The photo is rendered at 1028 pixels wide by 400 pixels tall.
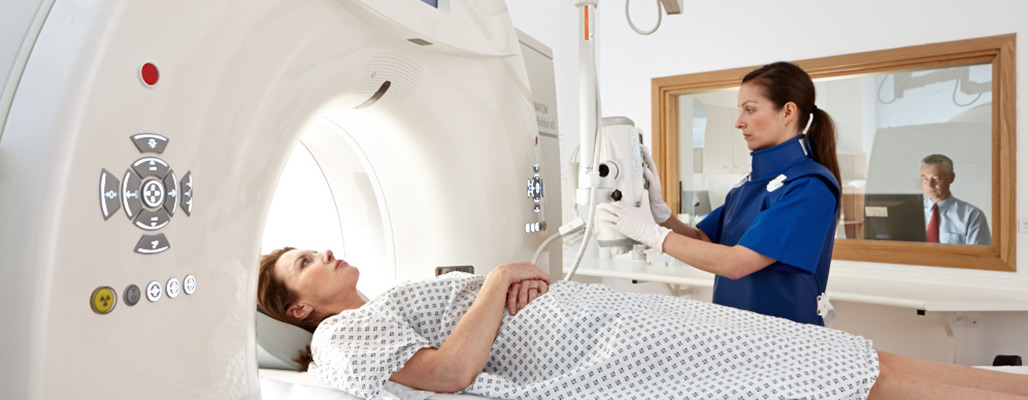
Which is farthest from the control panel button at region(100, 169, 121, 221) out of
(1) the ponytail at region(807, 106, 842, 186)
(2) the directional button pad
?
(1) the ponytail at region(807, 106, 842, 186)

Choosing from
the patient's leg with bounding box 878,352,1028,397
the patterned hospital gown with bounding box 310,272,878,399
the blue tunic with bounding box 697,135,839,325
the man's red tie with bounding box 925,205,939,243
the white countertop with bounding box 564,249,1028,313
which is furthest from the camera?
the man's red tie with bounding box 925,205,939,243

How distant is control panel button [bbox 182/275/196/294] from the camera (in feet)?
2.73

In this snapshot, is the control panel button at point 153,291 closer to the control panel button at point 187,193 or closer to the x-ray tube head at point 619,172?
the control panel button at point 187,193

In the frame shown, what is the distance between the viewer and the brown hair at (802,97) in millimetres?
1850

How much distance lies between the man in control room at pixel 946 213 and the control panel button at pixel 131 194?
340 cm

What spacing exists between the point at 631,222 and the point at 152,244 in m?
1.24

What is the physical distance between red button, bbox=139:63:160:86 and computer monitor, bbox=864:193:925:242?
3.41 meters

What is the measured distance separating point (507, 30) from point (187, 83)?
3.03 feet

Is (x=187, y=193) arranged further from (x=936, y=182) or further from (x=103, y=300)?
(x=936, y=182)

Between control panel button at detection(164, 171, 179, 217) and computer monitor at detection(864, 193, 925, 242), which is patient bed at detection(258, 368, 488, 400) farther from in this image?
Answer: computer monitor at detection(864, 193, 925, 242)

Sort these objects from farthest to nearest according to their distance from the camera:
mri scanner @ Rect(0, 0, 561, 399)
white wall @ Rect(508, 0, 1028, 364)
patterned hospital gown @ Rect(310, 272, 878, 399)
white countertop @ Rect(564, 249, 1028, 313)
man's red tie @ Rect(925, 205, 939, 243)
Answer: man's red tie @ Rect(925, 205, 939, 243), white wall @ Rect(508, 0, 1028, 364), white countertop @ Rect(564, 249, 1028, 313), patterned hospital gown @ Rect(310, 272, 878, 399), mri scanner @ Rect(0, 0, 561, 399)

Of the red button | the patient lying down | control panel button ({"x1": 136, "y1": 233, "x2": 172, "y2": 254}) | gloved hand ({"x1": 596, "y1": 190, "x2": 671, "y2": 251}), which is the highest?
the red button

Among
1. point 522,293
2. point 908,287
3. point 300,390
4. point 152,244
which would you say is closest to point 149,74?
point 152,244

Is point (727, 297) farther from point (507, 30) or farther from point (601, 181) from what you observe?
point (507, 30)
